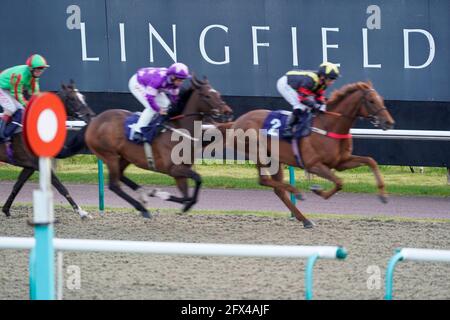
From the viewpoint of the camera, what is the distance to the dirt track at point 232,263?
6035 mm

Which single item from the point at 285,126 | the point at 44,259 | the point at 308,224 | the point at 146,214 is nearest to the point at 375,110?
the point at 285,126

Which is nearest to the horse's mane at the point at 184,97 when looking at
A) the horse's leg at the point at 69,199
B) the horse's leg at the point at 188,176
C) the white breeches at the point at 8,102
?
the horse's leg at the point at 188,176

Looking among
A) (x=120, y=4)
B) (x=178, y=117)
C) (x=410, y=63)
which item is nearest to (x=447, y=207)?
(x=410, y=63)

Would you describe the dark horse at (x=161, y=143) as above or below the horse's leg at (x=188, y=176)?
above

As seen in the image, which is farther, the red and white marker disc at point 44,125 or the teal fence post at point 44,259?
the teal fence post at point 44,259

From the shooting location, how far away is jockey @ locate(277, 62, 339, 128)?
8445 millimetres

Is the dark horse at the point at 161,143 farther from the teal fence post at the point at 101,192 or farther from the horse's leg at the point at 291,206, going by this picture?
the horse's leg at the point at 291,206

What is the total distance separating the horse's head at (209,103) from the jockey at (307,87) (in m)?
0.59

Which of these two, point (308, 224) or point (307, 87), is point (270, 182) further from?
point (307, 87)

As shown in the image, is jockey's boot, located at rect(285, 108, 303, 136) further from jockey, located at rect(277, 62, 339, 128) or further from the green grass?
the green grass

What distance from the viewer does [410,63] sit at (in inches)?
410

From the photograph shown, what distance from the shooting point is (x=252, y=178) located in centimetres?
1229

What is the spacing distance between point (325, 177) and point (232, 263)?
1.87m

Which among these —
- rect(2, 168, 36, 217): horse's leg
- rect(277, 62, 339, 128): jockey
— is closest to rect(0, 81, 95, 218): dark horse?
rect(2, 168, 36, 217): horse's leg
